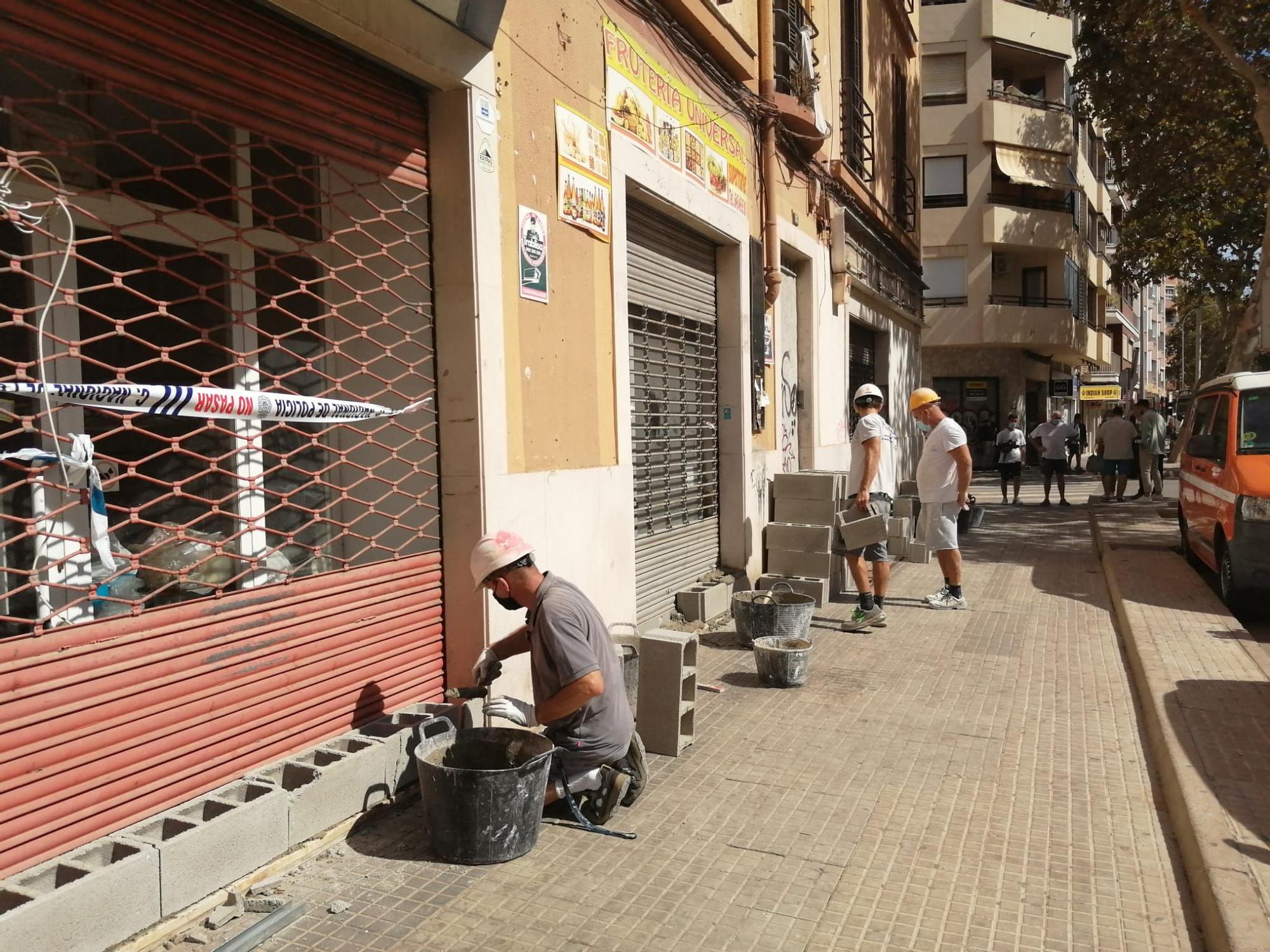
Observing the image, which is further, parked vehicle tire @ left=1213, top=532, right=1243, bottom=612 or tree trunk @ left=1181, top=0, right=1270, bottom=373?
tree trunk @ left=1181, top=0, right=1270, bottom=373

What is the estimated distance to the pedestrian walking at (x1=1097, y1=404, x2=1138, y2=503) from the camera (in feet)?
55.2

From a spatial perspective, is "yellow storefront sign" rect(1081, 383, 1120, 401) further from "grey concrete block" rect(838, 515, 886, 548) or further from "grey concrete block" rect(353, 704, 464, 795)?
"grey concrete block" rect(353, 704, 464, 795)

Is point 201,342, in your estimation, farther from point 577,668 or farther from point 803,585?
point 803,585

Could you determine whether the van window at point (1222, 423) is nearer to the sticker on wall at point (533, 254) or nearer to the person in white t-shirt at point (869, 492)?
the person in white t-shirt at point (869, 492)

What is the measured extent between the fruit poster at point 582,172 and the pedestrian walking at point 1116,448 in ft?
44.4

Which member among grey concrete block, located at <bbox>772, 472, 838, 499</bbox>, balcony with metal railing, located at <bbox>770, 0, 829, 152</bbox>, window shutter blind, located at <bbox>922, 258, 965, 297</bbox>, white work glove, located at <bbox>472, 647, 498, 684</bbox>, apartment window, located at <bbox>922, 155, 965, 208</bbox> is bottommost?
white work glove, located at <bbox>472, 647, 498, 684</bbox>

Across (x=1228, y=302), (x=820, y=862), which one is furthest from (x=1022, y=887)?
(x=1228, y=302)

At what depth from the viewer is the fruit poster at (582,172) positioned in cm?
564

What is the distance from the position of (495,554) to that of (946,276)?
27837 millimetres

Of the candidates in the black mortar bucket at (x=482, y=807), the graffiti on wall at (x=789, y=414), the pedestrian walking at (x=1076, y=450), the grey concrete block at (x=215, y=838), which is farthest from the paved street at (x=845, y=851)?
the pedestrian walking at (x=1076, y=450)

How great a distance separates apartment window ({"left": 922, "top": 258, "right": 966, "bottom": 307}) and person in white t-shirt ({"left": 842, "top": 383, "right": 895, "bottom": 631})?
2216 cm

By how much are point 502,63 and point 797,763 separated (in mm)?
3819

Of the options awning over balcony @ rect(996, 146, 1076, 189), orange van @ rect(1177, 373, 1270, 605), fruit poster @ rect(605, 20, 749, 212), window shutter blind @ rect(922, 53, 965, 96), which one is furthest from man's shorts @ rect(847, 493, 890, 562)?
window shutter blind @ rect(922, 53, 965, 96)

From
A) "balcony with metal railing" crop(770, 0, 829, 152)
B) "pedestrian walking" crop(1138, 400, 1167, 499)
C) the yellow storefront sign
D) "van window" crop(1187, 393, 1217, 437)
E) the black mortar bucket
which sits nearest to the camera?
the black mortar bucket
